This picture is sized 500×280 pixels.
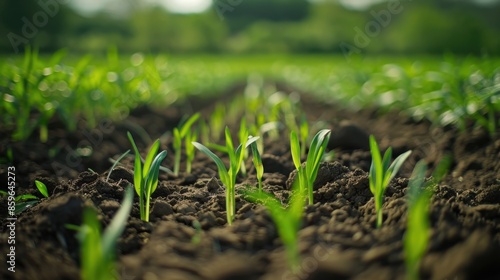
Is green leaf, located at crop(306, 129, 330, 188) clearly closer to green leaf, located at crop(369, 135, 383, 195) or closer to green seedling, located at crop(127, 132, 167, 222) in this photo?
green leaf, located at crop(369, 135, 383, 195)

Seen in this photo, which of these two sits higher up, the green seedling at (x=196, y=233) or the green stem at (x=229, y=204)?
the green stem at (x=229, y=204)

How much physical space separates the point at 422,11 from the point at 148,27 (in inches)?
1062

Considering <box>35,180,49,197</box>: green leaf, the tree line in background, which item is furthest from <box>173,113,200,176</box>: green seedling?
the tree line in background

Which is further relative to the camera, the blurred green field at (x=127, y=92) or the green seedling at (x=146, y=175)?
the blurred green field at (x=127, y=92)

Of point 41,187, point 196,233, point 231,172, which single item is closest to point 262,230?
point 196,233

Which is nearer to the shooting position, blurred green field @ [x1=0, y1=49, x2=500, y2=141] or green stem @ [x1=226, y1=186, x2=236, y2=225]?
green stem @ [x1=226, y1=186, x2=236, y2=225]

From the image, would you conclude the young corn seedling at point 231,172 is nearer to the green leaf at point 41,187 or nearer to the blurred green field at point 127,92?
the green leaf at point 41,187

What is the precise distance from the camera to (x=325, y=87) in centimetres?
623

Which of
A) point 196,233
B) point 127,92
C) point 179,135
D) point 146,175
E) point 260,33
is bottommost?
point 196,233

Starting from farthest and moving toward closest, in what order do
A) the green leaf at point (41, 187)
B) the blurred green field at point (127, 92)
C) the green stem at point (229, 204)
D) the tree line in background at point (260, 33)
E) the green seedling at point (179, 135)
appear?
the tree line in background at point (260, 33)
the blurred green field at point (127, 92)
the green seedling at point (179, 135)
the green leaf at point (41, 187)
the green stem at point (229, 204)

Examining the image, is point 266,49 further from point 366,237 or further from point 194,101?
point 366,237

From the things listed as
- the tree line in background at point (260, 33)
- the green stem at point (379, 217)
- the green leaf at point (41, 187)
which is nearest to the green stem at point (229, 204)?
the green stem at point (379, 217)

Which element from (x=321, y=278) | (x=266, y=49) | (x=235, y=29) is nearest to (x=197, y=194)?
(x=321, y=278)

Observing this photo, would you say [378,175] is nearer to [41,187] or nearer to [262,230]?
[262,230]
